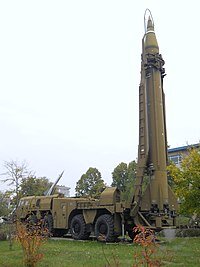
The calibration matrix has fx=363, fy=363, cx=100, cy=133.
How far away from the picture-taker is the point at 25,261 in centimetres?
843

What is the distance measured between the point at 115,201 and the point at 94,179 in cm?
3050

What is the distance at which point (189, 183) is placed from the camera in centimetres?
1692

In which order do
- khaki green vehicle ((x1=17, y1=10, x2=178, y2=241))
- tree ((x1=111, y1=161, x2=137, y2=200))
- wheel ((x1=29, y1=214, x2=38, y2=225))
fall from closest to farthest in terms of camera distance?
khaki green vehicle ((x1=17, y1=10, x2=178, y2=241)), wheel ((x1=29, y1=214, x2=38, y2=225)), tree ((x1=111, y1=161, x2=137, y2=200))

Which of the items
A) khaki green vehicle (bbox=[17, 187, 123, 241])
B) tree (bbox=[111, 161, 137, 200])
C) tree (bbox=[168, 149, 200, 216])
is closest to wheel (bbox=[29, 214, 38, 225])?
khaki green vehicle (bbox=[17, 187, 123, 241])

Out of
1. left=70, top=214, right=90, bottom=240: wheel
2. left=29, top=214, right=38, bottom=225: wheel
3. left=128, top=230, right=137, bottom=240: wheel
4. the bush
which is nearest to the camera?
left=70, top=214, right=90, bottom=240: wheel

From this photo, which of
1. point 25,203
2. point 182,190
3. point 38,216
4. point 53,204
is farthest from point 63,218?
point 182,190

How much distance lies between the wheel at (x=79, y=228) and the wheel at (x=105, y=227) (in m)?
1.06

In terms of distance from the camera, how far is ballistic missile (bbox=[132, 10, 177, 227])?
1600 cm

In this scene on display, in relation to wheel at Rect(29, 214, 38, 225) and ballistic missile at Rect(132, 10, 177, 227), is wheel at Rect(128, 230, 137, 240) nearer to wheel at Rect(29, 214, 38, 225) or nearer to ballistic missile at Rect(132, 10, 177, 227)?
ballistic missile at Rect(132, 10, 177, 227)

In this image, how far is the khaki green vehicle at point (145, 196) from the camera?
15.9 metres

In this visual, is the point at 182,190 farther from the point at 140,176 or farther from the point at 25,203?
the point at 25,203

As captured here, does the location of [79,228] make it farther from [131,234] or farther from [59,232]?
[59,232]

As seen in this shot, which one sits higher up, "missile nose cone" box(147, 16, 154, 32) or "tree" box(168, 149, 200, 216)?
"missile nose cone" box(147, 16, 154, 32)

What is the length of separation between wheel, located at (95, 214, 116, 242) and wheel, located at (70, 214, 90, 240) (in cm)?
106
